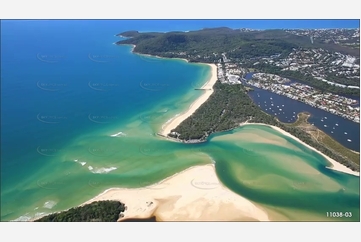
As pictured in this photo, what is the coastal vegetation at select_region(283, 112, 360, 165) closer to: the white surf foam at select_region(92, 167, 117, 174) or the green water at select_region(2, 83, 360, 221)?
the green water at select_region(2, 83, 360, 221)

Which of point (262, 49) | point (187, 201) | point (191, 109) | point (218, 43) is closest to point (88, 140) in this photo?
point (187, 201)

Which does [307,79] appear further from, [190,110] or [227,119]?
[190,110]

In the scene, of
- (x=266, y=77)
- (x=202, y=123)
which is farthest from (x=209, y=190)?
(x=266, y=77)

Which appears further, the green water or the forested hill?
the forested hill

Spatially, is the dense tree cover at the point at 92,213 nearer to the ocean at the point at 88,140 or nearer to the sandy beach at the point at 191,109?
the ocean at the point at 88,140

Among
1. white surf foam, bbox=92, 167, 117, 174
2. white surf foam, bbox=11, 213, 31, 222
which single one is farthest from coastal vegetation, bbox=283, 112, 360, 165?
white surf foam, bbox=11, 213, 31, 222

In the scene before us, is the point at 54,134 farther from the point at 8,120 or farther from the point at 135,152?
the point at 135,152
